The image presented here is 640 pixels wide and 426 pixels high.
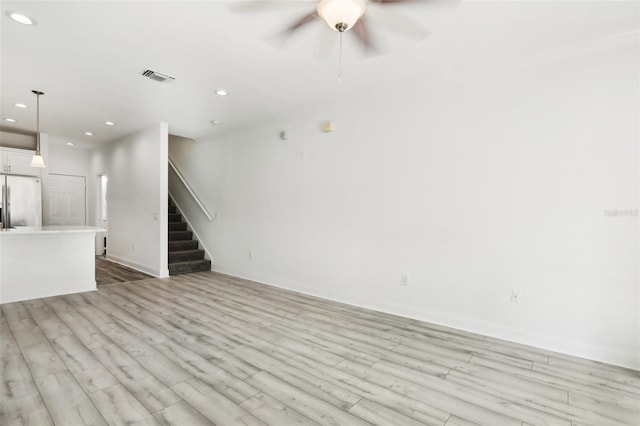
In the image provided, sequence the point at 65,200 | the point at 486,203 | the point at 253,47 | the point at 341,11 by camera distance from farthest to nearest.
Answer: the point at 65,200
the point at 486,203
the point at 253,47
the point at 341,11

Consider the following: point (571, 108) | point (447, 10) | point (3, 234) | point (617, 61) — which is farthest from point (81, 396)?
point (617, 61)

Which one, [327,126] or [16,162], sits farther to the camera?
[16,162]

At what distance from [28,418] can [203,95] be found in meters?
3.55

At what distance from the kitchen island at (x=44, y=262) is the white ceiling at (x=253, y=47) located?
1.89 m

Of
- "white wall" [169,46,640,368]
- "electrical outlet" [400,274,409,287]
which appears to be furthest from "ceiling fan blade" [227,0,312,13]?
"electrical outlet" [400,274,409,287]

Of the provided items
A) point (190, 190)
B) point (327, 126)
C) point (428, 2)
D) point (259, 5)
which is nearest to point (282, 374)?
point (259, 5)

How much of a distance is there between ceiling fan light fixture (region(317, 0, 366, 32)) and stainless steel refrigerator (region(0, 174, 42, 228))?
23.2 ft

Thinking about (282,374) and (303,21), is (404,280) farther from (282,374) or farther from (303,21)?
(303,21)

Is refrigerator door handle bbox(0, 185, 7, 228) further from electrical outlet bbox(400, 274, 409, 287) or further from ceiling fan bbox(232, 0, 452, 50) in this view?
electrical outlet bbox(400, 274, 409, 287)

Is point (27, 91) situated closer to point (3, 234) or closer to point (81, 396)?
point (3, 234)

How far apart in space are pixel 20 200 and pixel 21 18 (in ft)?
16.8

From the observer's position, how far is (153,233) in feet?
18.2

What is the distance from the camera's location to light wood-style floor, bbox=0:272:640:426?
1.86 metres

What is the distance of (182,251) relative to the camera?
20.6 feet
